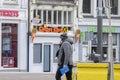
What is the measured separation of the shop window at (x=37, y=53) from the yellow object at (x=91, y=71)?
28043 millimetres

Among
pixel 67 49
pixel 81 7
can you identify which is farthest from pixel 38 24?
pixel 67 49

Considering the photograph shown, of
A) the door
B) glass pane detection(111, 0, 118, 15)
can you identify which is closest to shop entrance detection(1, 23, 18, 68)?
the door

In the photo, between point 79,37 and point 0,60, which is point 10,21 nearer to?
point 0,60

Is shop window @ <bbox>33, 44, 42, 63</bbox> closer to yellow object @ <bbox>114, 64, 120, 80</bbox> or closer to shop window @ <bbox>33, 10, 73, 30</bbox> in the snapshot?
shop window @ <bbox>33, 10, 73, 30</bbox>

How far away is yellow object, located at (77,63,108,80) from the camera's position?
1755 cm

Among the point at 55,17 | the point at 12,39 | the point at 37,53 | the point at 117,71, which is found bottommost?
the point at 37,53

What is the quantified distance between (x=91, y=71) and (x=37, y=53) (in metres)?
28.3

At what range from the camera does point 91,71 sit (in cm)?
1766

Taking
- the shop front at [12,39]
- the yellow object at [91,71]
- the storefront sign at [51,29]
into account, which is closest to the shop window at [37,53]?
the shop front at [12,39]

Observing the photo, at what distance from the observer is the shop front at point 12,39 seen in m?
44.6

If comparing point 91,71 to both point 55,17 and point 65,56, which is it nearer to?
point 65,56

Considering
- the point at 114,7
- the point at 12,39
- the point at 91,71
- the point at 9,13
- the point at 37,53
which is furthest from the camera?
the point at 114,7

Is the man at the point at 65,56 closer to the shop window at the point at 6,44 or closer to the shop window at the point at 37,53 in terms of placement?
the shop window at the point at 6,44

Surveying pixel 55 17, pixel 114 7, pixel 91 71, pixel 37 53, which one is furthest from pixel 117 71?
pixel 114 7
